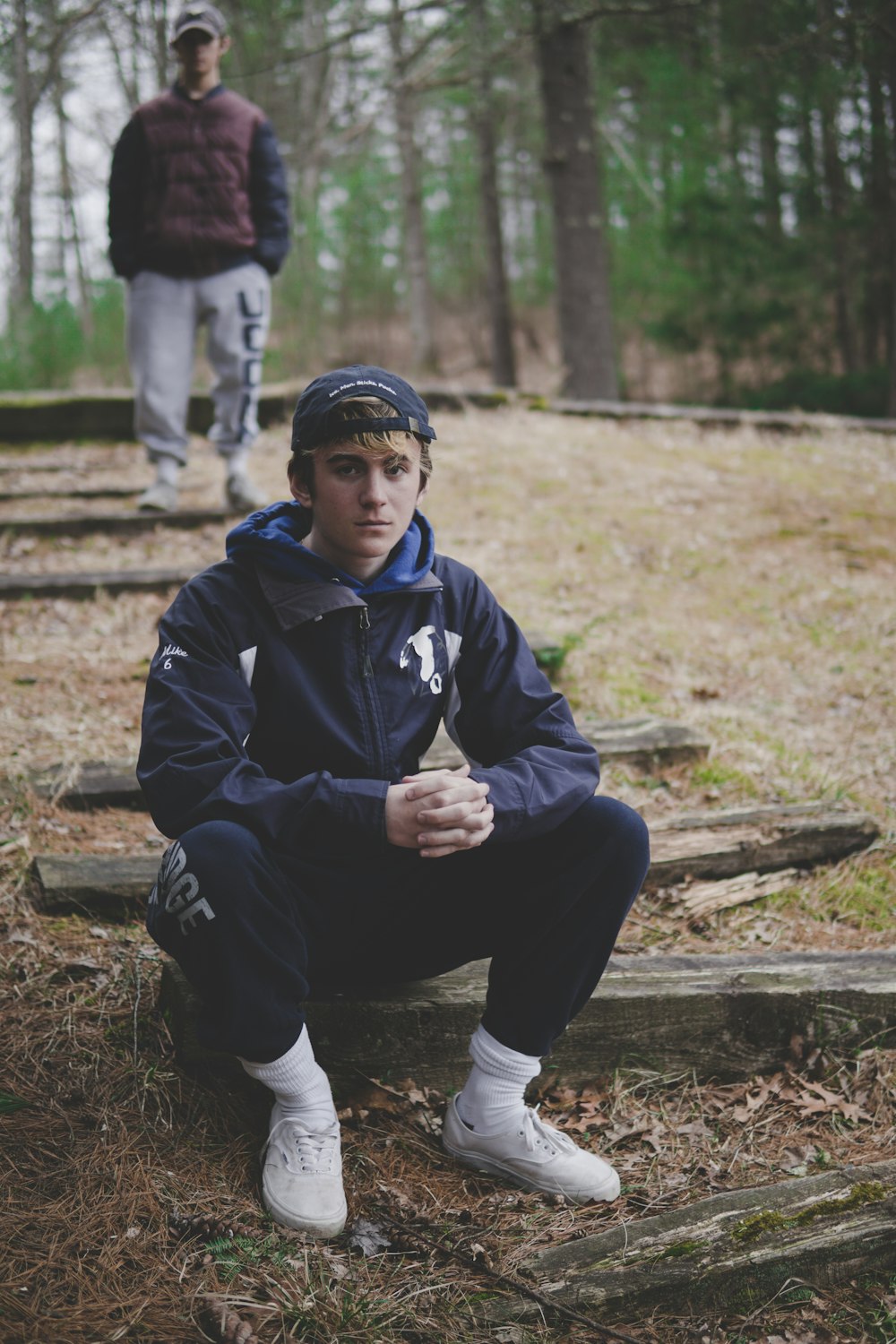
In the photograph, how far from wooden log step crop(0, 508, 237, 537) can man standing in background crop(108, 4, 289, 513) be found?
0.41 meters

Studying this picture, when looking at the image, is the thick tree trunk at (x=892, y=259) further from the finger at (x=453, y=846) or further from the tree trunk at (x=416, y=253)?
the finger at (x=453, y=846)

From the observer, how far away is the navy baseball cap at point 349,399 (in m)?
2.17

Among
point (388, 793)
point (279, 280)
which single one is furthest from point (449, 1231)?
point (279, 280)

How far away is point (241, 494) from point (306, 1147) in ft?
14.3

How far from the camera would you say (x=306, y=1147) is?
1.97 meters

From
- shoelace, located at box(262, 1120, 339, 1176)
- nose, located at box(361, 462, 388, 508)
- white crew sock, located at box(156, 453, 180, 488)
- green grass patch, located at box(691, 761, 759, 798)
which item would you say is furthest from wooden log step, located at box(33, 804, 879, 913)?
white crew sock, located at box(156, 453, 180, 488)

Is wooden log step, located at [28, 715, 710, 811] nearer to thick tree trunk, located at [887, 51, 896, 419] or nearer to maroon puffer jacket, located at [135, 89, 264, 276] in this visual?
maroon puffer jacket, located at [135, 89, 264, 276]

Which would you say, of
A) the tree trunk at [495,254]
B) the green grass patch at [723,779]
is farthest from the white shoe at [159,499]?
the tree trunk at [495,254]

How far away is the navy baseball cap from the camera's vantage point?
217 cm

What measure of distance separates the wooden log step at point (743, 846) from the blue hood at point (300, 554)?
1.01 metres

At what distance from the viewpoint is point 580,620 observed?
4797 millimetres

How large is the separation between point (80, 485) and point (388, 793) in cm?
533

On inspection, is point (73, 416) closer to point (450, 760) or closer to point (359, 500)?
point (450, 760)

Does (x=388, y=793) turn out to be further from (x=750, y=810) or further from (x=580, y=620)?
(x=580, y=620)
